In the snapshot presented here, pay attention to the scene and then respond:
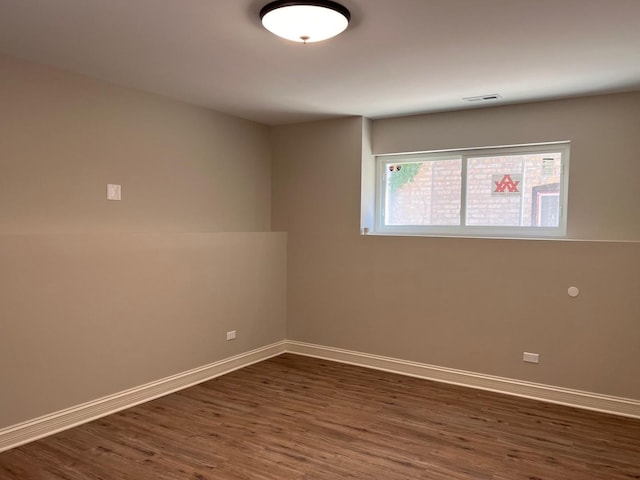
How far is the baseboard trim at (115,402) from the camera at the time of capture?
119 inches

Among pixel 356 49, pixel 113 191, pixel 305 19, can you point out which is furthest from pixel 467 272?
pixel 113 191

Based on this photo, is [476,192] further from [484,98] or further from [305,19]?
[305,19]

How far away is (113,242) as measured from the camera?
3.58 meters

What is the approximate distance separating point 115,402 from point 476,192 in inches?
140

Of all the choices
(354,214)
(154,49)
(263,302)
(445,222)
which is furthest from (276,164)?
(154,49)

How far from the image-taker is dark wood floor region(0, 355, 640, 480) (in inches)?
108

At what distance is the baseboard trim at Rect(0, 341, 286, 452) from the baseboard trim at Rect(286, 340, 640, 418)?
27.2 inches

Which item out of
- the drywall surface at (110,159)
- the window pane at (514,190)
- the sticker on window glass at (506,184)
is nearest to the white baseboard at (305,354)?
the drywall surface at (110,159)

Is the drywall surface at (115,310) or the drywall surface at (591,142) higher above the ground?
the drywall surface at (591,142)

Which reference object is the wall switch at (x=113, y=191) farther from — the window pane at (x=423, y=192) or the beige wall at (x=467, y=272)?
the window pane at (x=423, y=192)

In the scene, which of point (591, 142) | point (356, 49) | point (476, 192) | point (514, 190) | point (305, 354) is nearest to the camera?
point (356, 49)

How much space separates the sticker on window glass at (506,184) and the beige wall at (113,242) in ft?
7.76

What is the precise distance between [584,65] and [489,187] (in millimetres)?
1476

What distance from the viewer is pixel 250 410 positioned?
11.9 ft
